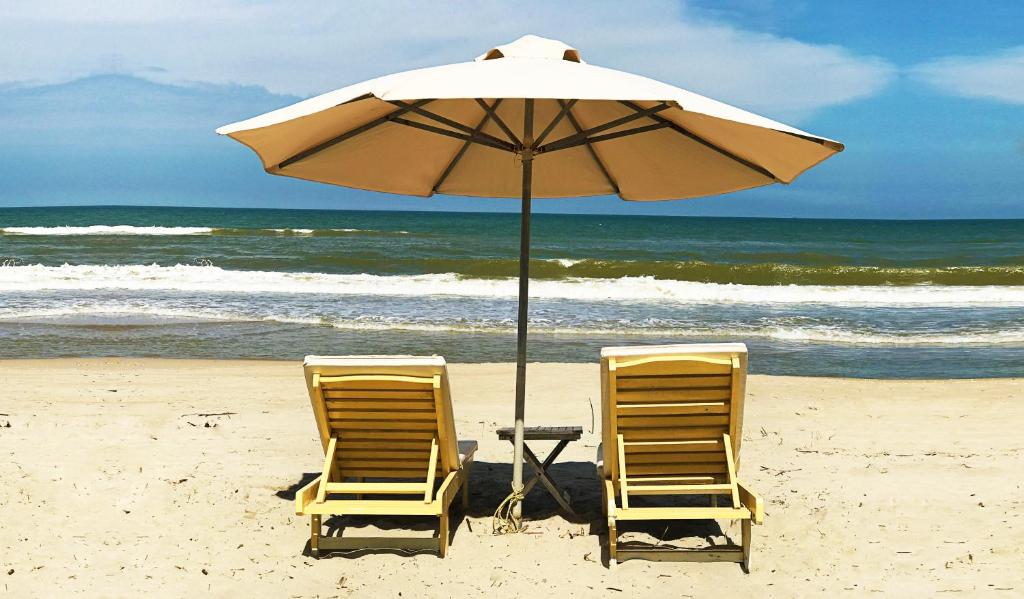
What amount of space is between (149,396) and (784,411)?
5.50 meters

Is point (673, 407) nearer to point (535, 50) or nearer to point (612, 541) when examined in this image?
point (612, 541)

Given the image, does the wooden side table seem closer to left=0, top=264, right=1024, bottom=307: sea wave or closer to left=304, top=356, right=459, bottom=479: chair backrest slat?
left=304, top=356, right=459, bottom=479: chair backrest slat

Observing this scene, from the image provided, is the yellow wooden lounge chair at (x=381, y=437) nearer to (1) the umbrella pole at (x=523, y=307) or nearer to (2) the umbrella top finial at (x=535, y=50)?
(1) the umbrella pole at (x=523, y=307)

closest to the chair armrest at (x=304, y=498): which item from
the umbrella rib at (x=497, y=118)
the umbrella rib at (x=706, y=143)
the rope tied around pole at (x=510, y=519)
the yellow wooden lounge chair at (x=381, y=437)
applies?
the yellow wooden lounge chair at (x=381, y=437)

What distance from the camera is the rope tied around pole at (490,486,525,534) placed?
450 centimetres

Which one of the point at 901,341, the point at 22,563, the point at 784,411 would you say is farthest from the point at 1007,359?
the point at 22,563

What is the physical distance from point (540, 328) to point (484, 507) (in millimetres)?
8762

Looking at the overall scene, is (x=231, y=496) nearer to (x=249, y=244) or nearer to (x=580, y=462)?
(x=580, y=462)

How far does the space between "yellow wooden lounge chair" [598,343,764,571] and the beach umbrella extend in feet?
1.79

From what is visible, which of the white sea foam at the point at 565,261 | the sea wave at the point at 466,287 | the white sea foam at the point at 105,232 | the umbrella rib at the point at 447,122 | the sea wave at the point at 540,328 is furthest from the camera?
the white sea foam at the point at 105,232

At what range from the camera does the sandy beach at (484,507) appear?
3945 millimetres

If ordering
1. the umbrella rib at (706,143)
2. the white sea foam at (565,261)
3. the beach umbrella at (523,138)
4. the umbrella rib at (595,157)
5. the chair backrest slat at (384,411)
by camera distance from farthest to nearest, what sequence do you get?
the white sea foam at (565,261)
the umbrella rib at (595,157)
the umbrella rib at (706,143)
the chair backrest slat at (384,411)
the beach umbrella at (523,138)

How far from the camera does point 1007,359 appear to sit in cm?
1121

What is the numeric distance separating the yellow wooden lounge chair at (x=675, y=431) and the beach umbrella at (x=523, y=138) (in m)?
0.55
